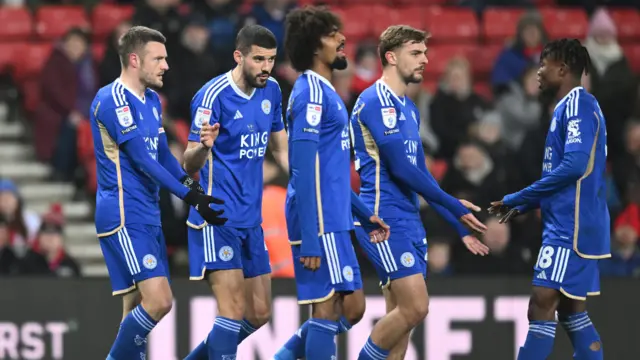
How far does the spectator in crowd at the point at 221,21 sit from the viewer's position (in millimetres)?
12883

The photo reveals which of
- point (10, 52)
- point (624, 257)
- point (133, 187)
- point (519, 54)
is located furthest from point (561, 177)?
point (10, 52)

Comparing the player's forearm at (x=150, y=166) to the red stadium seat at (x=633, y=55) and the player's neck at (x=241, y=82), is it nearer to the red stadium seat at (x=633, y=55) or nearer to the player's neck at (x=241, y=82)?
the player's neck at (x=241, y=82)

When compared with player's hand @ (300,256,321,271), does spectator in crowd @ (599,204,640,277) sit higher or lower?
lower

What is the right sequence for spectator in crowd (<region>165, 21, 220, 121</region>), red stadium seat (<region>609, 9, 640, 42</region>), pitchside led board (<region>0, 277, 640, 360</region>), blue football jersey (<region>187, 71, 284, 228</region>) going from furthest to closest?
red stadium seat (<region>609, 9, 640, 42</region>) < spectator in crowd (<region>165, 21, 220, 121</region>) < pitchside led board (<region>0, 277, 640, 360</region>) < blue football jersey (<region>187, 71, 284, 228</region>)

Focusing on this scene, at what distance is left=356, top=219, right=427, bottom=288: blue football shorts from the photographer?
7.51 metres

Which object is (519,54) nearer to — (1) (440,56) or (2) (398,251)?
(1) (440,56)

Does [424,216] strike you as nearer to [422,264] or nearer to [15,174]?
[422,264]

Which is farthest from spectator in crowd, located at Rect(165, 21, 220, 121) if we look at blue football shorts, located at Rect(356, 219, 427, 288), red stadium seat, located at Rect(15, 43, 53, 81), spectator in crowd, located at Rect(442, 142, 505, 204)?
blue football shorts, located at Rect(356, 219, 427, 288)

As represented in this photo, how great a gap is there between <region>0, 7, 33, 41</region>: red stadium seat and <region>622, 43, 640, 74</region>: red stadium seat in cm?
669

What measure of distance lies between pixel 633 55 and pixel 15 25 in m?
6.95

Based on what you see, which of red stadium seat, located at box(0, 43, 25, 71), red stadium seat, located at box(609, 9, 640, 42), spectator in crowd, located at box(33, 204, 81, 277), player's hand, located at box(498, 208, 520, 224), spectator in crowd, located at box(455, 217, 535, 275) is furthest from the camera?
red stadium seat, located at box(609, 9, 640, 42)

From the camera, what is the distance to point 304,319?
961 cm

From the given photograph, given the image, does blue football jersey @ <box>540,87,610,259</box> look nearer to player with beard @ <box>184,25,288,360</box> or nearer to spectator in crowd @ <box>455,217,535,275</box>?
player with beard @ <box>184,25,288,360</box>

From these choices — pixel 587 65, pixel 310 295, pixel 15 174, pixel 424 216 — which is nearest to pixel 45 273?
Answer: pixel 15 174
